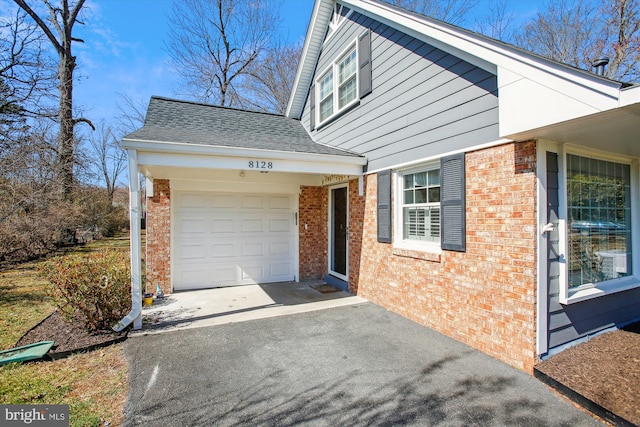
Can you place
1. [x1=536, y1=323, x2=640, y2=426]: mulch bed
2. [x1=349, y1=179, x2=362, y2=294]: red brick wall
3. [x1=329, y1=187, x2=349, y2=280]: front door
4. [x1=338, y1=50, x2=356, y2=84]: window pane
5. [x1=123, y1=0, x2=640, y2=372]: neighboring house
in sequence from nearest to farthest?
[x1=536, y1=323, x2=640, y2=426]: mulch bed → [x1=123, y1=0, x2=640, y2=372]: neighboring house → [x1=349, y1=179, x2=362, y2=294]: red brick wall → [x1=338, y1=50, x2=356, y2=84]: window pane → [x1=329, y1=187, x2=349, y2=280]: front door

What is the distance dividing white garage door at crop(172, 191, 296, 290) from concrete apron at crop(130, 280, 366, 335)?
0.39 m

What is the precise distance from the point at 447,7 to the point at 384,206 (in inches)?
492

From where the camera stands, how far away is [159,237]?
6.80m

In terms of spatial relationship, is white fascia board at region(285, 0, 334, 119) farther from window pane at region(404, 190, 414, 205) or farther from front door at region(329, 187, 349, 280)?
window pane at region(404, 190, 414, 205)

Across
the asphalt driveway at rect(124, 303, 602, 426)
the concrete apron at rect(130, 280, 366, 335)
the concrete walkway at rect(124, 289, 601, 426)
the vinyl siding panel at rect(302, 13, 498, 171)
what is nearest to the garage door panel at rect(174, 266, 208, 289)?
the concrete apron at rect(130, 280, 366, 335)

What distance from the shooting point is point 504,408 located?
2805mm

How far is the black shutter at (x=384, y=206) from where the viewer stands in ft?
18.1

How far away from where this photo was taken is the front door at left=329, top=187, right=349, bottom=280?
7.27 metres

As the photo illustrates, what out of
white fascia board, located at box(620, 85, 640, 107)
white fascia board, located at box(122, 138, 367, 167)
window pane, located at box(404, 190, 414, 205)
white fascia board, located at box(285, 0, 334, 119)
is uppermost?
white fascia board, located at box(285, 0, 334, 119)

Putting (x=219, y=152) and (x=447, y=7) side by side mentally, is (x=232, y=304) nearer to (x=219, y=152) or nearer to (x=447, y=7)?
(x=219, y=152)

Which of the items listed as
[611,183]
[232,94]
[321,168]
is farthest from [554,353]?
[232,94]

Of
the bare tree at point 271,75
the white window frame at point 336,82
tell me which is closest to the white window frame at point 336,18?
the white window frame at point 336,82

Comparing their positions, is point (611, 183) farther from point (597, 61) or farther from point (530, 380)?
point (530, 380)

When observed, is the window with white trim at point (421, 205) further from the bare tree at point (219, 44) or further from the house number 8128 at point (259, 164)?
the bare tree at point (219, 44)
